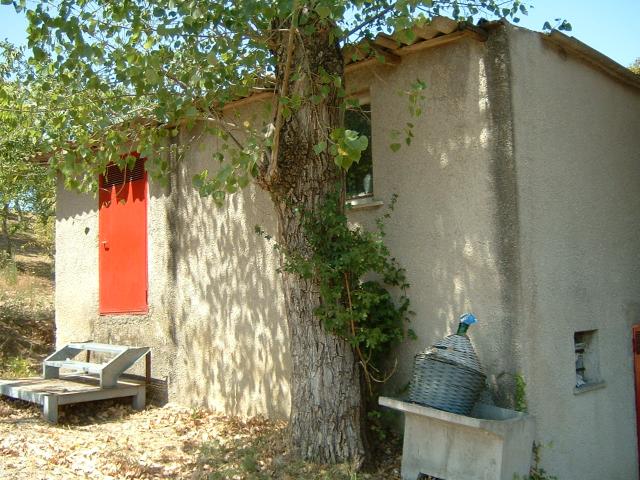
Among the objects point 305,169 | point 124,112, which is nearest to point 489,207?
point 305,169

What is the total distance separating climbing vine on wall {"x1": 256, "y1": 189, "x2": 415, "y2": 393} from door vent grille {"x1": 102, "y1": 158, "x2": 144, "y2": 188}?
378 cm

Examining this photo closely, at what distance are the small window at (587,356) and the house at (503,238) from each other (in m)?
0.01

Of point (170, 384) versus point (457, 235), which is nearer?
point (457, 235)

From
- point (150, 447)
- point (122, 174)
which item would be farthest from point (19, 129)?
point (150, 447)

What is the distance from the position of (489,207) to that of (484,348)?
1167 mm

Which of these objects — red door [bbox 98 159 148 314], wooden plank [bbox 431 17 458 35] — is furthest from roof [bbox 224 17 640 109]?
red door [bbox 98 159 148 314]

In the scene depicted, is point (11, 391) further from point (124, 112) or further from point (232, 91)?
point (232, 91)

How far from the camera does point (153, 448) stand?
6.93m

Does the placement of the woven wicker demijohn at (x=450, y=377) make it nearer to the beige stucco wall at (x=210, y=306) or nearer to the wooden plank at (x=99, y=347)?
the beige stucco wall at (x=210, y=306)

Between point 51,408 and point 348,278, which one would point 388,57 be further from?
point 51,408

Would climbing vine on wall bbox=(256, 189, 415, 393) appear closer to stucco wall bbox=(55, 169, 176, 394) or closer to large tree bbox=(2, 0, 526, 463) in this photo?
large tree bbox=(2, 0, 526, 463)

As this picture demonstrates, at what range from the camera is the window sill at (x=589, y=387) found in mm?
6216

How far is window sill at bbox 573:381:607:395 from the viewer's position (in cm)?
622

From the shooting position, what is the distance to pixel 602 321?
6.67 m
